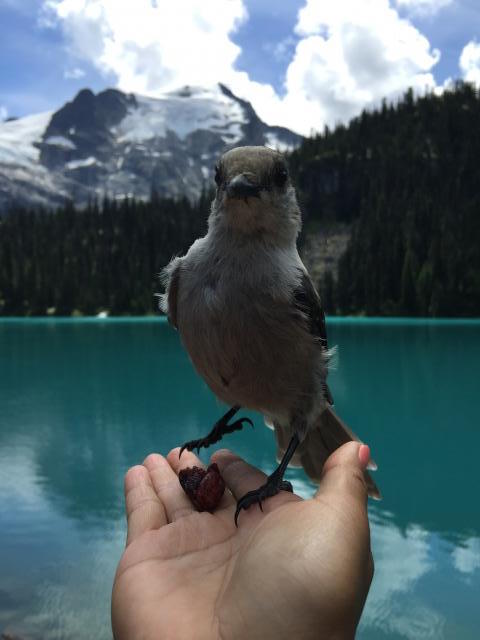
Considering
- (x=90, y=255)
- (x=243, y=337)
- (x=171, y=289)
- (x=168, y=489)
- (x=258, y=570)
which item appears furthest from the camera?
(x=90, y=255)

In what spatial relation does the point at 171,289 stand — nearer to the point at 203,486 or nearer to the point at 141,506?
the point at 203,486

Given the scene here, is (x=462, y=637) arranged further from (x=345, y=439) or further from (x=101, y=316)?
(x=101, y=316)

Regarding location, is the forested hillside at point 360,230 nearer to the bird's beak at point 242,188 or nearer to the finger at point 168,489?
the finger at point 168,489

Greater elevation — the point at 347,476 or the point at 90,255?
the point at 90,255

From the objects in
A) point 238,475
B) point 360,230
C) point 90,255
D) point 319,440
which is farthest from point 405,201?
point 238,475

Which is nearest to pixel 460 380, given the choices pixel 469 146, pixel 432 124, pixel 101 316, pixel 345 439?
pixel 345 439

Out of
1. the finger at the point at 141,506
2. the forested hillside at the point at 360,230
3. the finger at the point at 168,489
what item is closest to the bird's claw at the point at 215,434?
the finger at the point at 168,489

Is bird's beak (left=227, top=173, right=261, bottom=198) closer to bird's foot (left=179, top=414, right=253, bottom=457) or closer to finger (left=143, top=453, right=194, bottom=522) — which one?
bird's foot (left=179, top=414, right=253, bottom=457)
